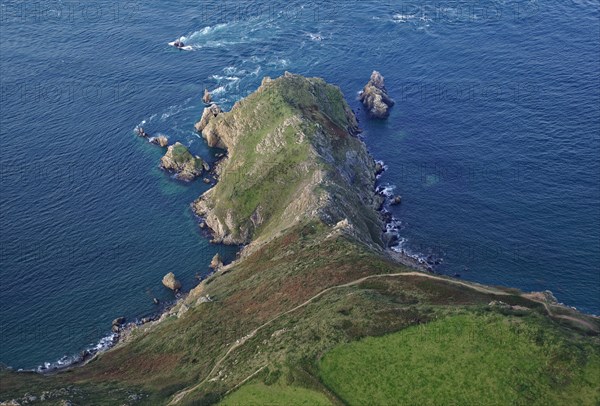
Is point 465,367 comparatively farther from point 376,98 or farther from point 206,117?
point 206,117

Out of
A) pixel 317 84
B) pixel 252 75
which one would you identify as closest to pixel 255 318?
pixel 317 84

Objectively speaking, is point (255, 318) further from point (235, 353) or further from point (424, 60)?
point (424, 60)

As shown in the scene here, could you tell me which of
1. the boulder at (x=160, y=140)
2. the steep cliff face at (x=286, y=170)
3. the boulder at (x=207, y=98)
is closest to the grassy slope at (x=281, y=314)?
the steep cliff face at (x=286, y=170)

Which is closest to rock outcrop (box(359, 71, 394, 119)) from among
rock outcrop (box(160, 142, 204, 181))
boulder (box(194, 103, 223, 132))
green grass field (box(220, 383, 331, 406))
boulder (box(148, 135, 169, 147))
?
boulder (box(194, 103, 223, 132))

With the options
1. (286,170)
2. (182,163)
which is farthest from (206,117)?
(286,170)

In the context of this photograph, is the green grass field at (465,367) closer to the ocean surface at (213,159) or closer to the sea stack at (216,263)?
the ocean surface at (213,159)
